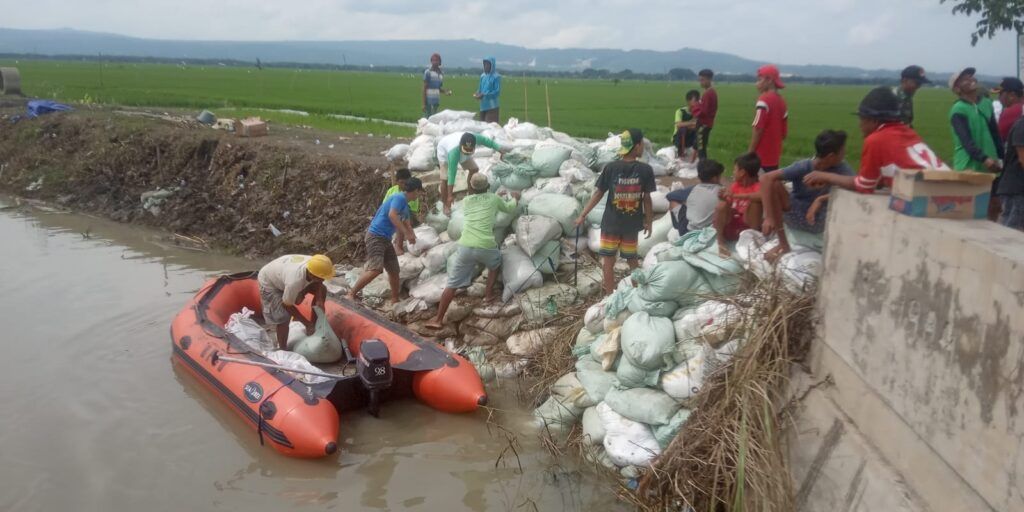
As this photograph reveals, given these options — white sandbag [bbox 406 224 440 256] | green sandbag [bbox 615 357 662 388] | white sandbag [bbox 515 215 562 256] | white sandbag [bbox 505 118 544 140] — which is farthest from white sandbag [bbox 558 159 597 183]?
green sandbag [bbox 615 357 662 388]

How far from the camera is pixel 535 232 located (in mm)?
7348

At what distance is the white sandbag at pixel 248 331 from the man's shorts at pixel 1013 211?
5.72 meters

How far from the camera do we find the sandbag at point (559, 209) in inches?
297

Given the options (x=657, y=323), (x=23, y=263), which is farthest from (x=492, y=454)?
(x=23, y=263)

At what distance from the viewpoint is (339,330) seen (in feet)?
23.0

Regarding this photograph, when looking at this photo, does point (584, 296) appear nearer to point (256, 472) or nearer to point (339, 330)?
point (339, 330)

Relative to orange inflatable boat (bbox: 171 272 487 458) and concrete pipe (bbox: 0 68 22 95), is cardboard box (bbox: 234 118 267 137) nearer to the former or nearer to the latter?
orange inflatable boat (bbox: 171 272 487 458)

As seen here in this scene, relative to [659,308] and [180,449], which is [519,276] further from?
[180,449]

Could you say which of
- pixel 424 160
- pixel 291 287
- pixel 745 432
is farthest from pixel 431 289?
pixel 745 432

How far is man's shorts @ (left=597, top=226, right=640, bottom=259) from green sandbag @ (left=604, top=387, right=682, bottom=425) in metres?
1.59

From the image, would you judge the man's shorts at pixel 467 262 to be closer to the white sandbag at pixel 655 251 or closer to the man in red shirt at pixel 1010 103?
the white sandbag at pixel 655 251

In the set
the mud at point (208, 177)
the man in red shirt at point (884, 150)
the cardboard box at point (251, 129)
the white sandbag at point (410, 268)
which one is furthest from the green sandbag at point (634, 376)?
the cardboard box at point (251, 129)

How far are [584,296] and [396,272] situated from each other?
2.01 metres

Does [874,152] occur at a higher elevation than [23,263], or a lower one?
higher
